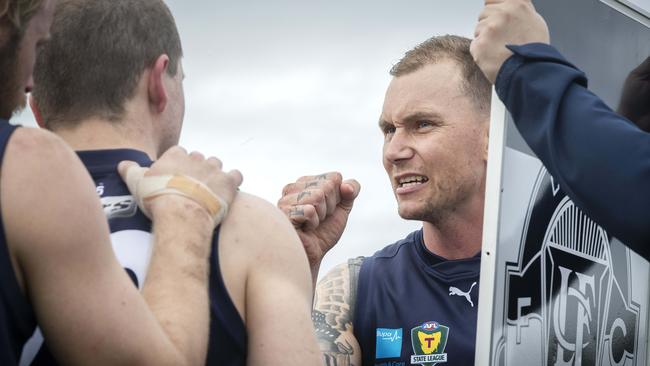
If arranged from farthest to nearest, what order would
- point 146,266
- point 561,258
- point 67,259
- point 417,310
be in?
point 417,310 < point 561,258 < point 146,266 < point 67,259

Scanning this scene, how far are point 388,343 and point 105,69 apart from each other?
197 cm

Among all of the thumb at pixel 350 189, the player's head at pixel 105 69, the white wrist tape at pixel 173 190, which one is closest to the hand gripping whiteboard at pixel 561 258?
the thumb at pixel 350 189

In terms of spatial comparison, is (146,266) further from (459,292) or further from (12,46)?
(459,292)

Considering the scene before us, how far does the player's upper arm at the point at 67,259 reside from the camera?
67.9 inches

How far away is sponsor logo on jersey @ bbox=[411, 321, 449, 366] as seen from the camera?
382 cm

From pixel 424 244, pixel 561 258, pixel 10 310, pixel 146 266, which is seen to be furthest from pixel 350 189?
pixel 10 310

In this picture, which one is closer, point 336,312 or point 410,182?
point 336,312

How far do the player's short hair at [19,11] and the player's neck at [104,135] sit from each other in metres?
0.48

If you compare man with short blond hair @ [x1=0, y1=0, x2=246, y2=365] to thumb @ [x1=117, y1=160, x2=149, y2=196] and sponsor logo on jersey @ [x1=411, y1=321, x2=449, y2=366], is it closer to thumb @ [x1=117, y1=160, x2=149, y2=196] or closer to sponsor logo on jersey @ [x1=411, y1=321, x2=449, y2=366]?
thumb @ [x1=117, y1=160, x2=149, y2=196]

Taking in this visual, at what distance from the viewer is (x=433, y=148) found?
423cm

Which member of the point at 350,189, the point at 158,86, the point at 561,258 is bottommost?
the point at 561,258

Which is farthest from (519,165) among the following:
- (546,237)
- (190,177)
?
(190,177)

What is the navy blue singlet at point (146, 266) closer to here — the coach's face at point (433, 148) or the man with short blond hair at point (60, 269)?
the man with short blond hair at point (60, 269)

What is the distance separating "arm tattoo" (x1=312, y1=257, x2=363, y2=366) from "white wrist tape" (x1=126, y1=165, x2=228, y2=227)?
1.72m
